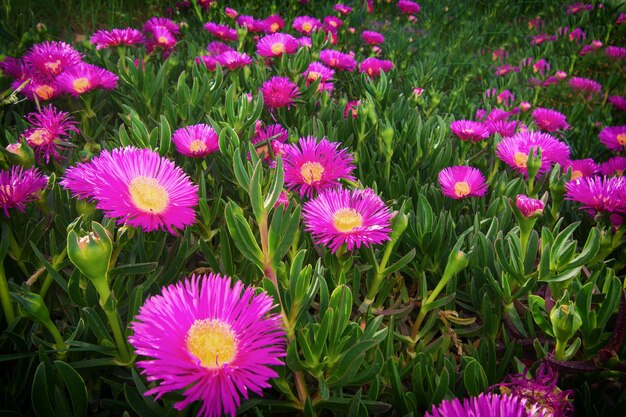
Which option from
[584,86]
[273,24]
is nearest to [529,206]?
[273,24]

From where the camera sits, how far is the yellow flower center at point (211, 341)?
1.65ft

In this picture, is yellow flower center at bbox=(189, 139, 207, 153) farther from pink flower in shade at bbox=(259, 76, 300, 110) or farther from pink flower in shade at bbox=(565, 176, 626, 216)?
pink flower in shade at bbox=(565, 176, 626, 216)

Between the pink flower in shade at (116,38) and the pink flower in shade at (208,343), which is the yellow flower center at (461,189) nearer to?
the pink flower in shade at (208,343)

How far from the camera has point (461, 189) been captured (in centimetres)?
96

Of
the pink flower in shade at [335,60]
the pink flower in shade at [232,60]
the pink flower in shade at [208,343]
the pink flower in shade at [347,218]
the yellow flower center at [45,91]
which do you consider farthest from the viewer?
the pink flower in shade at [335,60]

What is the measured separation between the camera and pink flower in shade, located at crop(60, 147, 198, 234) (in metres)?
0.58

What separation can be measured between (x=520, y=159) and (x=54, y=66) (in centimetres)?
127

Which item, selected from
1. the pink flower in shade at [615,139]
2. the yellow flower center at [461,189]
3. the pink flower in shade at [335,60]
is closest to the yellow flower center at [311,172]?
the yellow flower center at [461,189]

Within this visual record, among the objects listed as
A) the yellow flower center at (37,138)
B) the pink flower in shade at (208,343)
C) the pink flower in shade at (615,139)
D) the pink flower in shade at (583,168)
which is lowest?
the pink flower in shade at (615,139)

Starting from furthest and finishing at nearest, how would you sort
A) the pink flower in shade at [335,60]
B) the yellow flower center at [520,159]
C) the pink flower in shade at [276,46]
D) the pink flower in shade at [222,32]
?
the pink flower in shade at [222,32], the pink flower in shade at [335,60], the pink flower in shade at [276,46], the yellow flower center at [520,159]

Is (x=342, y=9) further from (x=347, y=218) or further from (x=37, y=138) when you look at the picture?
(x=347, y=218)

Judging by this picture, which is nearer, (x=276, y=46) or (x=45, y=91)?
(x=45, y=91)

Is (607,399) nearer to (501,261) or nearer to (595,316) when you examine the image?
(595,316)

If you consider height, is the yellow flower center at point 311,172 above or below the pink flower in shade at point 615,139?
above
